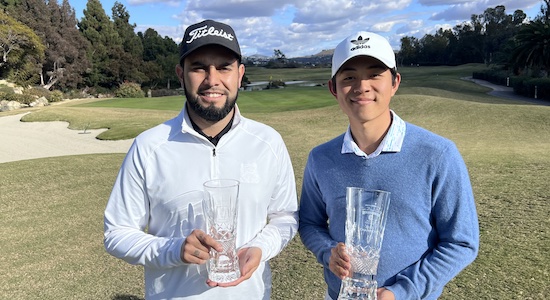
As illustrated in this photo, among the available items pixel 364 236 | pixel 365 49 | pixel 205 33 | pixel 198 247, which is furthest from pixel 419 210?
pixel 205 33

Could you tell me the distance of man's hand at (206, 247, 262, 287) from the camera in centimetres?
191

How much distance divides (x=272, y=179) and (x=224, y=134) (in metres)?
0.35

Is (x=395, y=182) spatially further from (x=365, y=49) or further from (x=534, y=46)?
(x=534, y=46)

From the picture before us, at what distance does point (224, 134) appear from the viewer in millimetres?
2277

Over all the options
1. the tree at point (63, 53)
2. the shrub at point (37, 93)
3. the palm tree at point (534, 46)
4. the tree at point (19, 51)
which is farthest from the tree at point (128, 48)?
the palm tree at point (534, 46)

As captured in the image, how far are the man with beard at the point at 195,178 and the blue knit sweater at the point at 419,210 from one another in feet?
1.23

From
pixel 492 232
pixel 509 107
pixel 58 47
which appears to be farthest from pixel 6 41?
pixel 492 232

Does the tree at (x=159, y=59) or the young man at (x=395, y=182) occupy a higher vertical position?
the tree at (x=159, y=59)

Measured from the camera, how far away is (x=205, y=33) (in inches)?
85.4

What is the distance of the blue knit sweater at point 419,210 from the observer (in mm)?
1957

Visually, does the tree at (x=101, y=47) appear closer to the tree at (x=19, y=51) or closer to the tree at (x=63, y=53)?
the tree at (x=63, y=53)

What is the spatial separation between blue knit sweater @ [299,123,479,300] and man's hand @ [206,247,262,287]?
0.36 meters

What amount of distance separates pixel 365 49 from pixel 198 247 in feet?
3.86

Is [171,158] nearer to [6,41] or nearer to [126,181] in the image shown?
[126,181]
